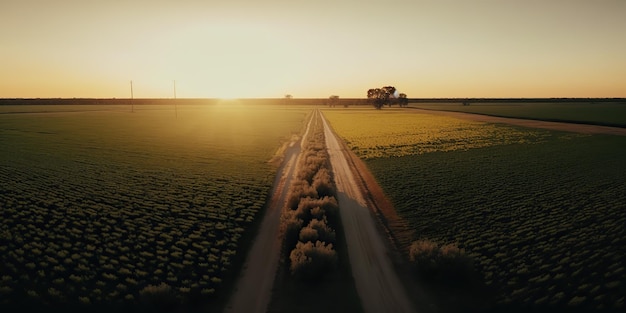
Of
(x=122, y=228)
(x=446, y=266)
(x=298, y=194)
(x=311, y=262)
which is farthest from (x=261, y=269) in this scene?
(x=298, y=194)

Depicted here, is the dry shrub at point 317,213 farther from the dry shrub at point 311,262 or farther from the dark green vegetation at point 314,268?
the dry shrub at point 311,262

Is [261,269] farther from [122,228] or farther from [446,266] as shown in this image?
[122,228]

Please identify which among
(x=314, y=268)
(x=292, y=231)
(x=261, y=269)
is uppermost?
(x=292, y=231)

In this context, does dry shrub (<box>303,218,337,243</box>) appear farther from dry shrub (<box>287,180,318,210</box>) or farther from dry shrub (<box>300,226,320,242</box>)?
dry shrub (<box>287,180,318,210</box>)

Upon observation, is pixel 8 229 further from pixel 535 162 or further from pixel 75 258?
pixel 535 162

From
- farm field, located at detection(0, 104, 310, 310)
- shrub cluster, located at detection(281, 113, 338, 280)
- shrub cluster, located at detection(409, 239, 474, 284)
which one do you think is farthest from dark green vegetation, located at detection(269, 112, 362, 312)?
shrub cluster, located at detection(409, 239, 474, 284)

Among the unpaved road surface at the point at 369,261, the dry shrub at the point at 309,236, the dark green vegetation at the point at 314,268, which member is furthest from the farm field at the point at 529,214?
the dry shrub at the point at 309,236
